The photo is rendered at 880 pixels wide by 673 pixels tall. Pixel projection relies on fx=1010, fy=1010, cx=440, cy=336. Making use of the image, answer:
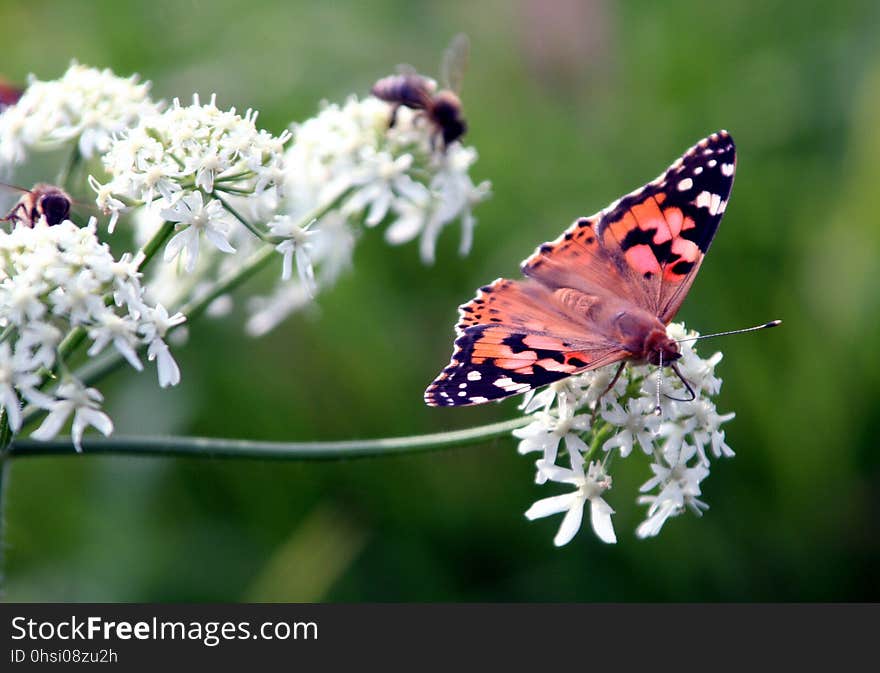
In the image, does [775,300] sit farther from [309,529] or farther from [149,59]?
[149,59]

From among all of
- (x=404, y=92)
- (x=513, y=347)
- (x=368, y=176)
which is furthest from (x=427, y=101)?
(x=513, y=347)

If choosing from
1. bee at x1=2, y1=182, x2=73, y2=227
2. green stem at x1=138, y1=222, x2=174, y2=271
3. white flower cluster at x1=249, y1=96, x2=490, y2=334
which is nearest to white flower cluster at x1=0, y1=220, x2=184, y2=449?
green stem at x1=138, y1=222, x2=174, y2=271

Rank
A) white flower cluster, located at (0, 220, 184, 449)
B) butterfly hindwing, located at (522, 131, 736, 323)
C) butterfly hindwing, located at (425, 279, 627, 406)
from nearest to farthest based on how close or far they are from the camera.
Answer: white flower cluster, located at (0, 220, 184, 449) < butterfly hindwing, located at (425, 279, 627, 406) < butterfly hindwing, located at (522, 131, 736, 323)

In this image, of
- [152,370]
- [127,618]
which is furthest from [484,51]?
[127,618]

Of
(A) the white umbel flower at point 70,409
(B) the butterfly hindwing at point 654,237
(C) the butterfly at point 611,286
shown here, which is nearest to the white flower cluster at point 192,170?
(A) the white umbel flower at point 70,409

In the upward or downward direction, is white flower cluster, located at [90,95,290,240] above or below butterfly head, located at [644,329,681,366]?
above

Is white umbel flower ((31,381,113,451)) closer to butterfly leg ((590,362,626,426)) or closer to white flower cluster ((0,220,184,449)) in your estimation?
white flower cluster ((0,220,184,449))
